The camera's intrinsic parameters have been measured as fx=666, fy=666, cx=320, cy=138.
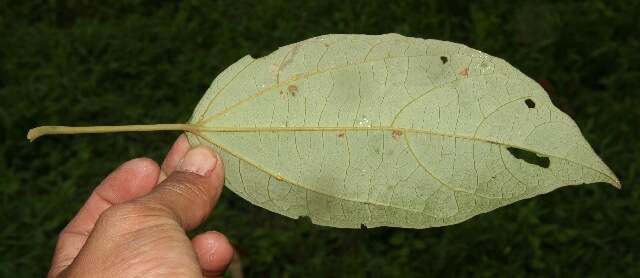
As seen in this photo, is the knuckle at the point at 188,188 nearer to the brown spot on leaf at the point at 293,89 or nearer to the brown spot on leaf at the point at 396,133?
the brown spot on leaf at the point at 293,89

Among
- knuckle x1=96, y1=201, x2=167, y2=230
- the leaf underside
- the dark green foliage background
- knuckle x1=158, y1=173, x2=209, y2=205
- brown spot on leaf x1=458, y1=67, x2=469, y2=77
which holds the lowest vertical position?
the dark green foliage background

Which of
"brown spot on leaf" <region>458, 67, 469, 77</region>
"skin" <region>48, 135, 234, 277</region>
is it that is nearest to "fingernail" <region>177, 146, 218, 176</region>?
"skin" <region>48, 135, 234, 277</region>

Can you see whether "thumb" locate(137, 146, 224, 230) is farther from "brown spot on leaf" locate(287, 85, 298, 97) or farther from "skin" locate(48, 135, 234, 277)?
"brown spot on leaf" locate(287, 85, 298, 97)

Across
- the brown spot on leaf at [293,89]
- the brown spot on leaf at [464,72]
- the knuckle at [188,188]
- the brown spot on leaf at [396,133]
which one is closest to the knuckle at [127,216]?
the knuckle at [188,188]

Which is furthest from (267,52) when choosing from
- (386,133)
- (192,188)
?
(386,133)

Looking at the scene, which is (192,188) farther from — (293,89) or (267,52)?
(267,52)

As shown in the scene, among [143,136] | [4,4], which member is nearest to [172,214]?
[143,136]
